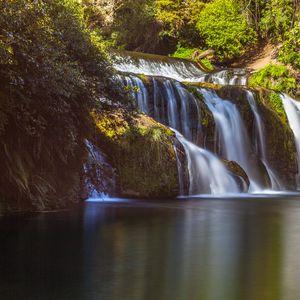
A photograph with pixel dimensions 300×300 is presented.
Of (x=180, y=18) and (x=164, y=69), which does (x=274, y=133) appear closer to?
(x=164, y=69)

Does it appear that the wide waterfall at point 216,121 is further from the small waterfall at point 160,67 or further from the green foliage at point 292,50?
the green foliage at point 292,50

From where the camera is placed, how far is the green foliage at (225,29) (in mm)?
37562

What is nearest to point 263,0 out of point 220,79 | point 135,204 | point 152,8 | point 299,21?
point 299,21

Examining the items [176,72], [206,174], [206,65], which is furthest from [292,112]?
[206,65]

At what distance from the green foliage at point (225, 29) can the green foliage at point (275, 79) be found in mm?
7652

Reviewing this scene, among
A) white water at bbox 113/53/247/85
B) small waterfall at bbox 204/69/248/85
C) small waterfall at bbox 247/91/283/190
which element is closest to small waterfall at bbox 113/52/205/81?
white water at bbox 113/53/247/85

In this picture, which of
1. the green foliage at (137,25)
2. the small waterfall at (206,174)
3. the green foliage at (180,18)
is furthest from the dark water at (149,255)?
the green foliage at (137,25)

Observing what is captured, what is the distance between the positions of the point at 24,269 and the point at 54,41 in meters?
6.07

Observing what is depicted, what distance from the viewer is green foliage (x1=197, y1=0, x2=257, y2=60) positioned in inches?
1479

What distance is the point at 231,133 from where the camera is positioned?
2116cm

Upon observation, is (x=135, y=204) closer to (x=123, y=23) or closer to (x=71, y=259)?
(x=71, y=259)

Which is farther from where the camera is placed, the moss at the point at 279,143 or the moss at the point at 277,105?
the moss at the point at 277,105

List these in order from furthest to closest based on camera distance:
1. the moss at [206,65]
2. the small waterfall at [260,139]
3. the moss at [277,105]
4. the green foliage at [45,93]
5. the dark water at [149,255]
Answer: the moss at [206,65], the moss at [277,105], the small waterfall at [260,139], the green foliage at [45,93], the dark water at [149,255]

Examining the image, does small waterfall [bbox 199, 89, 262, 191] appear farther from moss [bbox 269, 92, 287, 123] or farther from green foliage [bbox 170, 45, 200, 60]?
green foliage [bbox 170, 45, 200, 60]
